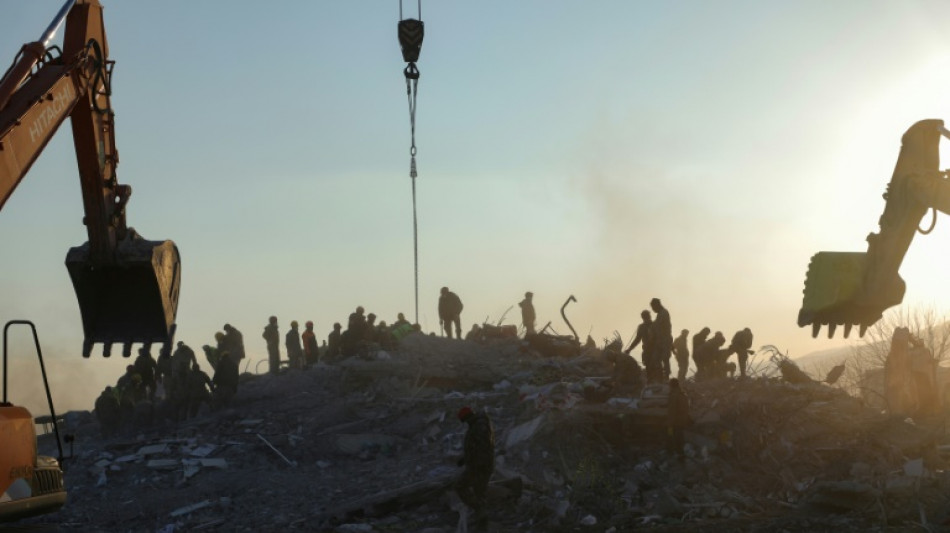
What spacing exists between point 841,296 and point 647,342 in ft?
31.6

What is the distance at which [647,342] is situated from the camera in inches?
784

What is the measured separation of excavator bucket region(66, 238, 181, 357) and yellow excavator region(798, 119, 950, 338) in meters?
7.12

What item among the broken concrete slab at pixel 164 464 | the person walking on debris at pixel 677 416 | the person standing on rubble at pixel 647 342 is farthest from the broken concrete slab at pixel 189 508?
the person standing on rubble at pixel 647 342

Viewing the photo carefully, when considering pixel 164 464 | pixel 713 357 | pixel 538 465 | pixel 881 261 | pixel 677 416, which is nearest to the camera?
pixel 881 261

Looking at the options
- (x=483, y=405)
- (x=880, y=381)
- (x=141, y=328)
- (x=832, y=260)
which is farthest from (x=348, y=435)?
(x=880, y=381)

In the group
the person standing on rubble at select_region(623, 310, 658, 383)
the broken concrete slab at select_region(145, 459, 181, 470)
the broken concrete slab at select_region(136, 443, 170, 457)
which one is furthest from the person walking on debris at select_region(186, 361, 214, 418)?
the person standing on rubble at select_region(623, 310, 658, 383)

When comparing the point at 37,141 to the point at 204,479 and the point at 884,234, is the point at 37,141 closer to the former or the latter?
the point at 884,234

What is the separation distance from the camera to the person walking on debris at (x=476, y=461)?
1388 centimetres

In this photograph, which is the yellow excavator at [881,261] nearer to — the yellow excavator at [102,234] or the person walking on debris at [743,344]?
the yellow excavator at [102,234]

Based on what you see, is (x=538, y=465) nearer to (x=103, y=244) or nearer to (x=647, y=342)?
(x=647, y=342)

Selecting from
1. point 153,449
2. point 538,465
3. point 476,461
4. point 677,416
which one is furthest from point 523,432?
point 153,449

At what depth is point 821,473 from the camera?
1584 centimetres

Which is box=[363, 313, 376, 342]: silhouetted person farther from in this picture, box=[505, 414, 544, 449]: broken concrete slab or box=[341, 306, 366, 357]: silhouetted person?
box=[505, 414, 544, 449]: broken concrete slab

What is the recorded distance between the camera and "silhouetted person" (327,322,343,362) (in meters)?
27.3
